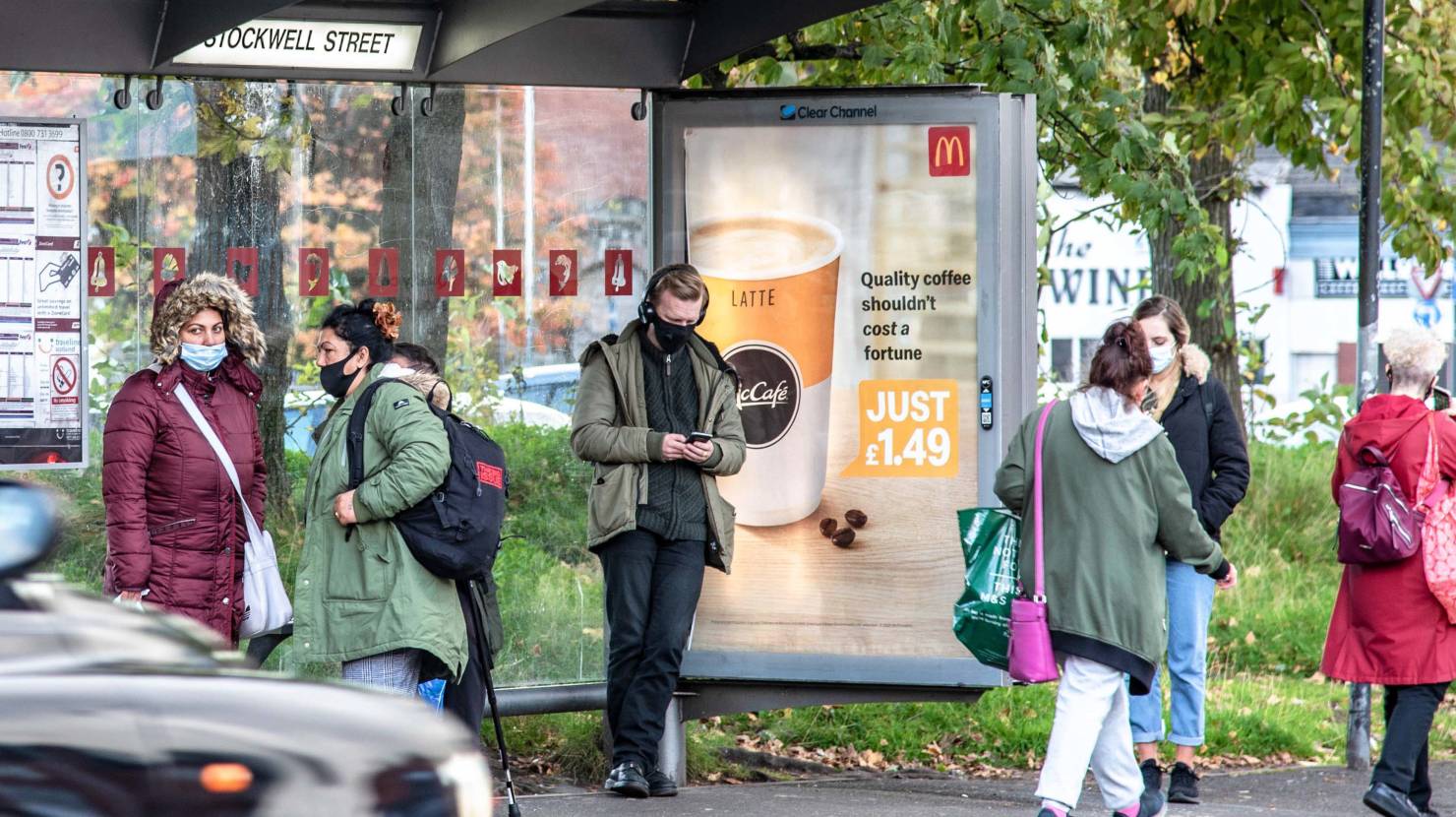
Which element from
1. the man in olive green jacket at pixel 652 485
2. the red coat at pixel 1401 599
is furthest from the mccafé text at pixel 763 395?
the red coat at pixel 1401 599

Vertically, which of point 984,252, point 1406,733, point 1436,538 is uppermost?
point 984,252

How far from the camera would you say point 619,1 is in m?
7.55

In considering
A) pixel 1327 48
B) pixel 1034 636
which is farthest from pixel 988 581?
pixel 1327 48

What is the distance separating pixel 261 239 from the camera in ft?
24.0

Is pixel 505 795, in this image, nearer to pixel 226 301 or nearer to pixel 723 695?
pixel 723 695

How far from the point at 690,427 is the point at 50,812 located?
180 inches

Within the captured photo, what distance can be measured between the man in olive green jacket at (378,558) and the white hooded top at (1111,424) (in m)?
1.96

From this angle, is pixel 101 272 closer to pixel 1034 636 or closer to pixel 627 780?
pixel 627 780

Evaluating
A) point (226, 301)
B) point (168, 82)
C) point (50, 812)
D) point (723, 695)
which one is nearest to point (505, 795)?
point (723, 695)

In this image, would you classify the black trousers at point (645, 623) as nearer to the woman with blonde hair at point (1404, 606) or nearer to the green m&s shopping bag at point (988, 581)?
the green m&s shopping bag at point (988, 581)

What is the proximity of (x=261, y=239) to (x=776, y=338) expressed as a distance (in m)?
1.91

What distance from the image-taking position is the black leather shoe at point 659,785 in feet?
24.1

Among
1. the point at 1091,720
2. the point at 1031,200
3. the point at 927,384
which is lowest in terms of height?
the point at 1091,720

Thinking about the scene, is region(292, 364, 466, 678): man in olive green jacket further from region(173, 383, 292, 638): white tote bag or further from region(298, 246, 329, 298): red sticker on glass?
region(298, 246, 329, 298): red sticker on glass
